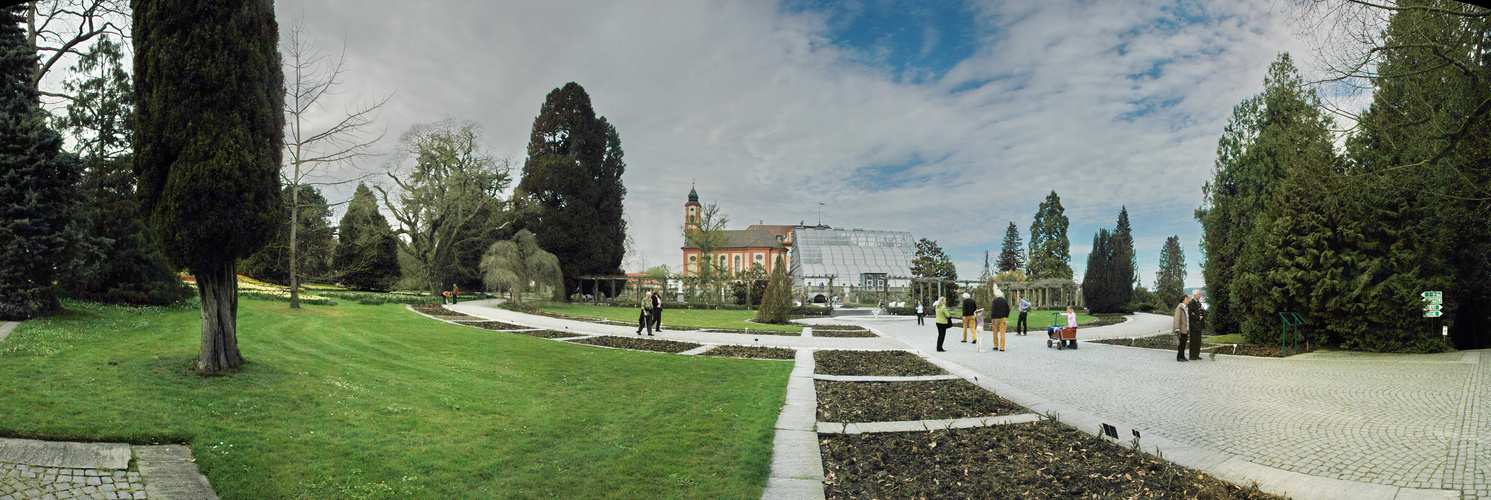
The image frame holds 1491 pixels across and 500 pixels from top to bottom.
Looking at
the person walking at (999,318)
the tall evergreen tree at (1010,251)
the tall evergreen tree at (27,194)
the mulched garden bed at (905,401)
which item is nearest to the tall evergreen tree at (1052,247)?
the tall evergreen tree at (1010,251)

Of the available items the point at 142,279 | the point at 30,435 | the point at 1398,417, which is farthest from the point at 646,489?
the point at 142,279

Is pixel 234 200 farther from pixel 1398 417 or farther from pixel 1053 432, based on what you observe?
Answer: pixel 1398 417

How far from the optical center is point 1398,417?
6402 millimetres

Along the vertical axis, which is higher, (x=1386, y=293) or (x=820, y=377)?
(x=1386, y=293)

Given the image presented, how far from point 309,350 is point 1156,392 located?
11.8m

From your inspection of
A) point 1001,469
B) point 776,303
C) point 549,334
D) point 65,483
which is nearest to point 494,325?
point 549,334

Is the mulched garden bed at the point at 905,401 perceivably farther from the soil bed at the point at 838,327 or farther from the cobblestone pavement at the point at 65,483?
the soil bed at the point at 838,327

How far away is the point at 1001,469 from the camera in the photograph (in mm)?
4707

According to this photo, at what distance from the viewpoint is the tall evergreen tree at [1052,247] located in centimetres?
4619

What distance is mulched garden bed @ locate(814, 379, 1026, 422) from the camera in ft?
21.6

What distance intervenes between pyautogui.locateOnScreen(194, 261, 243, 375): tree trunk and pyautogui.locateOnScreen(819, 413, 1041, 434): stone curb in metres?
6.51

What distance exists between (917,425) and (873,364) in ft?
15.5

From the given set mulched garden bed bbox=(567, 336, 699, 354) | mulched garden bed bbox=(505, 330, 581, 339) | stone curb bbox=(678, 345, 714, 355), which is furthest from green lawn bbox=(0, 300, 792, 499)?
mulched garden bed bbox=(505, 330, 581, 339)

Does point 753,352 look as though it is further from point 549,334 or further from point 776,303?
point 776,303
